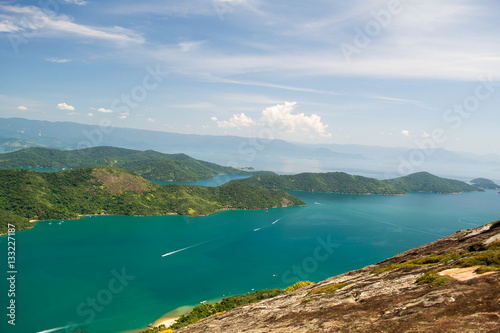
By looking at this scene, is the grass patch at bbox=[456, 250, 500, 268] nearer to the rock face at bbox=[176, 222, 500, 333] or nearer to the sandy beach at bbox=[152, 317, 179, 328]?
the rock face at bbox=[176, 222, 500, 333]

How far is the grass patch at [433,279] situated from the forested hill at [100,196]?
135 meters

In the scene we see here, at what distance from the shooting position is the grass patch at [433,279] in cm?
1187

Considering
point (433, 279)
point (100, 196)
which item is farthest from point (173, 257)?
point (433, 279)

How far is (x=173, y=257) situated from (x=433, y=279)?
84.4 metres

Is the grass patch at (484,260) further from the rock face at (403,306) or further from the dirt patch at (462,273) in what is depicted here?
the dirt patch at (462,273)

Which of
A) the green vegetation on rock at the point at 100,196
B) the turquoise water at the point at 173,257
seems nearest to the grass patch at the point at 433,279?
the turquoise water at the point at 173,257

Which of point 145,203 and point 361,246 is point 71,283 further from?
point 361,246

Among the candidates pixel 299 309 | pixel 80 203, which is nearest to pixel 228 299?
pixel 299 309

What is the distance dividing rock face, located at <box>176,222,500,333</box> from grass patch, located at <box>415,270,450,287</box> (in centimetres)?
4

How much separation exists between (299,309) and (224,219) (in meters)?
125

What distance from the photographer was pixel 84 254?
8194cm

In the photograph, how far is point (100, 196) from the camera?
136 m

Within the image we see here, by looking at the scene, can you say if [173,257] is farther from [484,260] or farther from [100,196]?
[484,260]

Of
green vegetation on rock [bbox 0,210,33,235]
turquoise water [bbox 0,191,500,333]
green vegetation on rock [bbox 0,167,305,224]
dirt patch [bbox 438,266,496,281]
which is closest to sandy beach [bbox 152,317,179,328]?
turquoise water [bbox 0,191,500,333]
